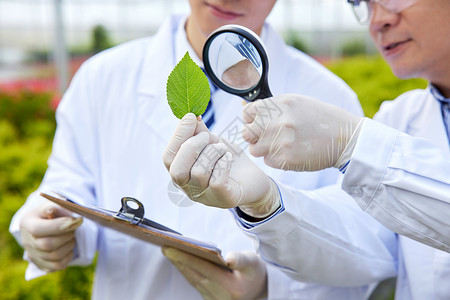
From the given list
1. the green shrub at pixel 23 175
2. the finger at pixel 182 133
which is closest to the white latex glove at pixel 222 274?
the finger at pixel 182 133

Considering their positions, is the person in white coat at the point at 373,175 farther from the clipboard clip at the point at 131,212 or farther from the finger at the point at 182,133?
the clipboard clip at the point at 131,212

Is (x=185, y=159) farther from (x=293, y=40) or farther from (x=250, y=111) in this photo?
(x=293, y=40)

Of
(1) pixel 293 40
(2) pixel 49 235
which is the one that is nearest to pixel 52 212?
(2) pixel 49 235

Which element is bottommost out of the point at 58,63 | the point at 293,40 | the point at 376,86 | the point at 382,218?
the point at 293,40

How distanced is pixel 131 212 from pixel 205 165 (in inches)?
10.5

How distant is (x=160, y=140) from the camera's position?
55.5 inches

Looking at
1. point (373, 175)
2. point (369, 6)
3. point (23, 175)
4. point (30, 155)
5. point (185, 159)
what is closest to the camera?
point (185, 159)

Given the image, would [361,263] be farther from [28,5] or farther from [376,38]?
[28,5]

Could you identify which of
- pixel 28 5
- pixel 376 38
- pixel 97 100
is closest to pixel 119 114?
pixel 97 100

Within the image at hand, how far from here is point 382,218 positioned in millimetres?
1047

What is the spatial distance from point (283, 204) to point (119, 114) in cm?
61

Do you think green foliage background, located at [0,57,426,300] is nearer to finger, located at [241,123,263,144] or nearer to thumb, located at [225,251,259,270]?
thumb, located at [225,251,259,270]

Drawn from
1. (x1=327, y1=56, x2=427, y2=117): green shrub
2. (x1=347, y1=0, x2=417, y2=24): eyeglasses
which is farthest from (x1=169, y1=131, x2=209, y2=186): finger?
(x1=327, y1=56, x2=427, y2=117): green shrub

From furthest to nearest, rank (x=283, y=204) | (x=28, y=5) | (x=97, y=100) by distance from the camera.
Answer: (x=28, y=5) → (x=97, y=100) → (x=283, y=204)
